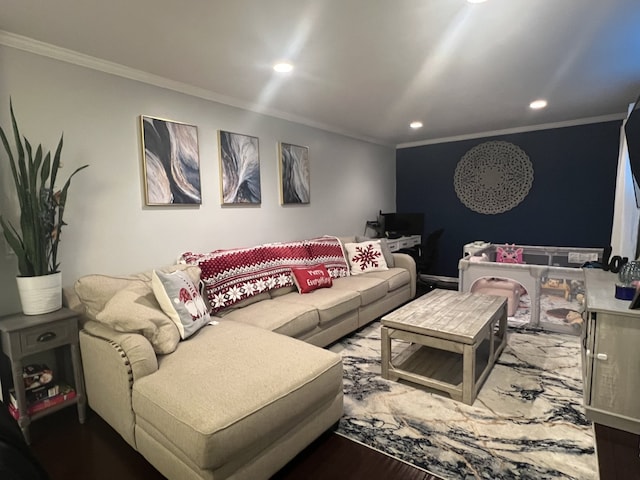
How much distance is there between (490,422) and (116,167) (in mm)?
2933

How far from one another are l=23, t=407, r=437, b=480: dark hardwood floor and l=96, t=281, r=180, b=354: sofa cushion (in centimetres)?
55

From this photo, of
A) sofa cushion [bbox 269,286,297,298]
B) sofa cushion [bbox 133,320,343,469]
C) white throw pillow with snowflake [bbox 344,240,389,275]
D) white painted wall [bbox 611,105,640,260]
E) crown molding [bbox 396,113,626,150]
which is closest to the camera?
sofa cushion [bbox 133,320,343,469]

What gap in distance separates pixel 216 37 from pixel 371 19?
910mm

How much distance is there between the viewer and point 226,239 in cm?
324

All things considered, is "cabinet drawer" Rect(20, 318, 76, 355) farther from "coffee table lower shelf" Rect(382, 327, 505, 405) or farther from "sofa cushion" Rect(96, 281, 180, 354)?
"coffee table lower shelf" Rect(382, 327, 505, 405)

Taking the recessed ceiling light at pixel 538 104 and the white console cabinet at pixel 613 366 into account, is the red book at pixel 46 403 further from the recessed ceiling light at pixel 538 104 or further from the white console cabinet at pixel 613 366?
the recessed ceiling light at pixel 538 104

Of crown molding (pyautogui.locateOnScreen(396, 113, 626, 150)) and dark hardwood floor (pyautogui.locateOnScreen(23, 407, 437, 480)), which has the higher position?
crown molding (pyautogui.locateOnScreen(396, 113, 626, 150))

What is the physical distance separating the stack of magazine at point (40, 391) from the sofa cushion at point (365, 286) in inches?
86.7

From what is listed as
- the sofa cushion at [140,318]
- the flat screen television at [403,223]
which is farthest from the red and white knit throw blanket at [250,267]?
the flat screen television at [403,223]

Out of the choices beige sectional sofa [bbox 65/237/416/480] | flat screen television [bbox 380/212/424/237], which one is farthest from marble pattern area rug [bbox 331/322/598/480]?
flat screen television [bbox 380/212/424/237]

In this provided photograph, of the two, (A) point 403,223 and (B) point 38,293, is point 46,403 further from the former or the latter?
(A) point 403,223

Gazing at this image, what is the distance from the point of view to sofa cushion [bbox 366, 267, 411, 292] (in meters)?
3.79

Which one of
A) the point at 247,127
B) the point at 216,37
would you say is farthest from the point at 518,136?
the point at 216,37

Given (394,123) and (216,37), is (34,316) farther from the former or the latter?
(394,123)
